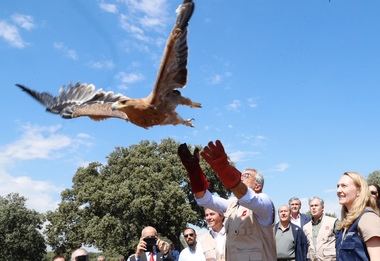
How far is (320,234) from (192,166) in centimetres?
452

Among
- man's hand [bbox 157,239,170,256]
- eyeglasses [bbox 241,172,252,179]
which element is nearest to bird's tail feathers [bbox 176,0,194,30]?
eyeglasses [bbox 241,172,252,179]

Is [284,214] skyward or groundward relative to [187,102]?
groundward

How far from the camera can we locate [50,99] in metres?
9.02

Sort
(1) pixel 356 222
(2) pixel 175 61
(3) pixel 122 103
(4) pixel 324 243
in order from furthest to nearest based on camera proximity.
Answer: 1. (4) pixel 324 243
2. (3) pixel 122 103
3. (2) pixel 175 61
4. (1) pixel 356 222

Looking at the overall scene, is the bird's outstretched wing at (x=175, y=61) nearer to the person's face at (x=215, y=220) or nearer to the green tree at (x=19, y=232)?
the person's face at (x=215, y=220)

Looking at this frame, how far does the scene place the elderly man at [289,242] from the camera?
8078 millimetres

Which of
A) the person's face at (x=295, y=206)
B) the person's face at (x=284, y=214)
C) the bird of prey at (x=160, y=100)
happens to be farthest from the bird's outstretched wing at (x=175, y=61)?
the person's face at (x=295, y=206)

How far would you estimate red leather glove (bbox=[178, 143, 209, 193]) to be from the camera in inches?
199

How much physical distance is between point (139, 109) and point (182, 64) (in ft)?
2.67

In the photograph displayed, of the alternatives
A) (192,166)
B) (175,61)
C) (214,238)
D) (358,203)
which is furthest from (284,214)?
(358,203)

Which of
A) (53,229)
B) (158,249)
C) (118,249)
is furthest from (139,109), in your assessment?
(53,229)

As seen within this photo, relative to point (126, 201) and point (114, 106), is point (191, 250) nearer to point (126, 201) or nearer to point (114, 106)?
point (114, 106)

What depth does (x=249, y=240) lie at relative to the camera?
190 inches

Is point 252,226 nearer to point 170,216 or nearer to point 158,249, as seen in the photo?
point 158,249
